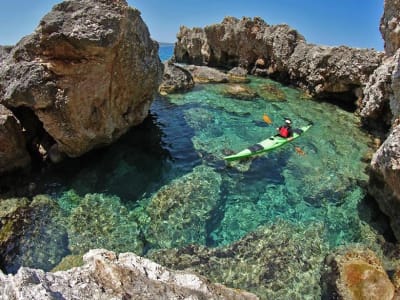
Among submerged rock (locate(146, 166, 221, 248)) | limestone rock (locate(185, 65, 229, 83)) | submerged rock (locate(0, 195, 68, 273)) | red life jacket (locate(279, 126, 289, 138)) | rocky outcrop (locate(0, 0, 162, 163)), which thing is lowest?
submerged rock (locate(0, 195, 68, 273))

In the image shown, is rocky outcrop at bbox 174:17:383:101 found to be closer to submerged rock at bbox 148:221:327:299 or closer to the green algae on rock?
submerged rock at bbox 148:221:327:299

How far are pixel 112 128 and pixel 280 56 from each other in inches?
958

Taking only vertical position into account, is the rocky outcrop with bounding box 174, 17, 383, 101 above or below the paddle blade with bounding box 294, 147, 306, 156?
above

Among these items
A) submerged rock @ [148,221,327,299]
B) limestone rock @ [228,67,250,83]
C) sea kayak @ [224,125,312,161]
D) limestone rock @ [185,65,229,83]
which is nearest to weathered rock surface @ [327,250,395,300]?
submerged rock @ [148,221,327,299]

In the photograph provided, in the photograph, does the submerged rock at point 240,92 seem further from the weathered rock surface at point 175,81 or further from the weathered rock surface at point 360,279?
the weathered rock surface at point 360,279

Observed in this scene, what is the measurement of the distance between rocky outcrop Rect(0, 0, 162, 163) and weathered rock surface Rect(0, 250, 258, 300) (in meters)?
8.22

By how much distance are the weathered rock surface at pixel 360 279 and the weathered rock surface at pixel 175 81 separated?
2107 centimetres

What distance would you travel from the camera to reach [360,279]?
6816 mm

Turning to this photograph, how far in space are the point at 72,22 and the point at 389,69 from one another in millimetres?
13817

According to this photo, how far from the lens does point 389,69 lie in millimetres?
14047

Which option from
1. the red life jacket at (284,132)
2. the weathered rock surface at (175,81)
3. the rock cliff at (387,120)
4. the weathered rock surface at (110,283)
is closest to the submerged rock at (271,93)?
the weathered rock surface at (175,81)

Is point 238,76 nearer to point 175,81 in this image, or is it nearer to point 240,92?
point 240,92

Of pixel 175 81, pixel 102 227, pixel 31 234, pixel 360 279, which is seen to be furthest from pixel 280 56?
pixel 31 234

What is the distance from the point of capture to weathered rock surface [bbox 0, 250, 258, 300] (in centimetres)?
318
